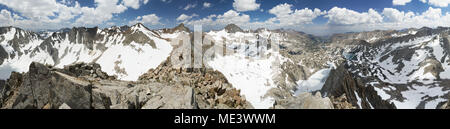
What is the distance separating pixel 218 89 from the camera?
23641 mm

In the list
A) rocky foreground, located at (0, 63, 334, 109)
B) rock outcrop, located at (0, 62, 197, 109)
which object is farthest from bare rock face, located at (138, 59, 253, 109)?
rock outcrop, located at (0, 62, 197, 109)

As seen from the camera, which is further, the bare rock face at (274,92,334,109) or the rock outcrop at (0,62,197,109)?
the bare rock face at (274,92,334,109)

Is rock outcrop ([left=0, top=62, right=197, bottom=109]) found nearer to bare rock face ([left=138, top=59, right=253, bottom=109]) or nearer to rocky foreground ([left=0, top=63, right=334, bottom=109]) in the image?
rocky foreground ([left=0, top=63, right=334, bottom=109])

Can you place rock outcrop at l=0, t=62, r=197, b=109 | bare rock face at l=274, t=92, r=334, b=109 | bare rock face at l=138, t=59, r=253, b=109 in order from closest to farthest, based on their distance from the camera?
rock outcrop at l=0, t=62, r=197, b=109 → bare rock face at l=274, t=92, r=334, b=109 → bare rock face at l=138, t=59, r=253, b=109

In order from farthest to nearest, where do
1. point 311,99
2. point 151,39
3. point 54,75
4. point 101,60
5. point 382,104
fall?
1. point 151,39
2. point 101,60
3. point 382,104
4. point 311,99
5. point 54,75

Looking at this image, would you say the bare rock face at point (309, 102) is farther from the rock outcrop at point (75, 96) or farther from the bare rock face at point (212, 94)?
the rock outcrop at point (75, 96)

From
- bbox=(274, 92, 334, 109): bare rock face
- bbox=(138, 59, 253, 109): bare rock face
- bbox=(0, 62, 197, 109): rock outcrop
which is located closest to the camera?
bbox=(0, 62, 197, 109): rock outcrop

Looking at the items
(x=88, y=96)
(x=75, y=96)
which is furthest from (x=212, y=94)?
(x=75, y=96)

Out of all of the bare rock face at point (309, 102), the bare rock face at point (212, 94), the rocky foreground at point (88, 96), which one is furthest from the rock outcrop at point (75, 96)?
the bare rock face at point (309, 102)

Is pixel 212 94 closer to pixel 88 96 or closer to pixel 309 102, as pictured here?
pixel 309 102
